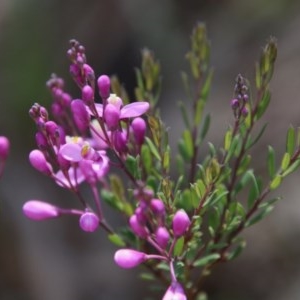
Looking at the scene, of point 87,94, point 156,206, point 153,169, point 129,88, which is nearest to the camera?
point 156,206

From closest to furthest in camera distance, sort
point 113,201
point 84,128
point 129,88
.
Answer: point 84,128, point 113,201, point 129,88

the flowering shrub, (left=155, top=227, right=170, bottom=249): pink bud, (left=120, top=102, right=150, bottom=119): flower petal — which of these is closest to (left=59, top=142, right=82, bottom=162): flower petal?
the flowering shrub

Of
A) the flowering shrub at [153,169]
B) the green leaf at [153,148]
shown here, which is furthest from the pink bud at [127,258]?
the green leaf at [153,148]

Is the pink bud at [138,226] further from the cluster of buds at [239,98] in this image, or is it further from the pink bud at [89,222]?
the cluster of buds at [239,98]

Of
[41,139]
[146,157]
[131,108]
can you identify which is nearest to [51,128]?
[41,139]

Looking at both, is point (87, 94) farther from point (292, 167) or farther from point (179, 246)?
point (292, 167)

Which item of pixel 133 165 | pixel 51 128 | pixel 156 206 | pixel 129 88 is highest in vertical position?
pixel 129 88

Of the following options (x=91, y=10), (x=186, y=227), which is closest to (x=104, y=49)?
(x=91, y=10)
